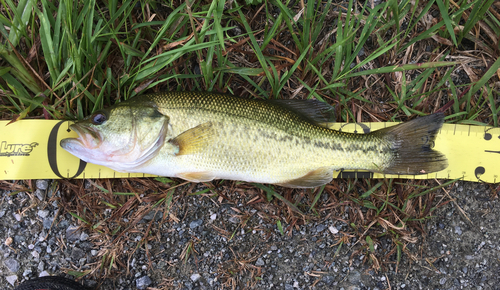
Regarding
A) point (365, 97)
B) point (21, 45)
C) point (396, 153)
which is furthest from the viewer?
point (365, 97)

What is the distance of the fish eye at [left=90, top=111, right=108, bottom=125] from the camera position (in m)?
2.41

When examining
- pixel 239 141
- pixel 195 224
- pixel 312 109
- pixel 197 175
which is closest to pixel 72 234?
pixel 195 224

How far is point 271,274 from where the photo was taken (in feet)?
9.45

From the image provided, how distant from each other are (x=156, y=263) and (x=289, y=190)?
1.57 m

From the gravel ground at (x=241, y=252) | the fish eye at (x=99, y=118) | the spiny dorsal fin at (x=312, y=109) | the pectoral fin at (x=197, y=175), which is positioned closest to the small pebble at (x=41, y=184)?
the gravel ground at (x=241, y=252)

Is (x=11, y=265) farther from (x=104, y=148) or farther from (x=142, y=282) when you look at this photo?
(x=104, y=148)

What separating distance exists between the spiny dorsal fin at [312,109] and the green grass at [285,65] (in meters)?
0.15

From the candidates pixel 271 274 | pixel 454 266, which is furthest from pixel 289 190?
pixel 454 266

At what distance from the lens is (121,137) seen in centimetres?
236

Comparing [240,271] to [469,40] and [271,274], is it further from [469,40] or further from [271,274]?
[469,40]

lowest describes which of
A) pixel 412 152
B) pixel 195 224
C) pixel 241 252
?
pixel 241 252

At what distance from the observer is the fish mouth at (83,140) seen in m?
2.35

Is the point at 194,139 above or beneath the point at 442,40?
beneath

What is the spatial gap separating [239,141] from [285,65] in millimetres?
990
